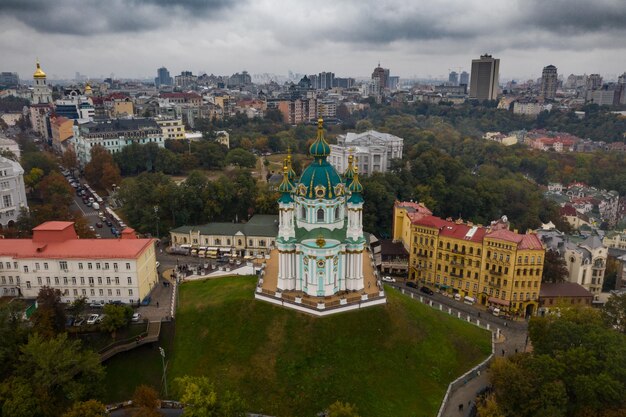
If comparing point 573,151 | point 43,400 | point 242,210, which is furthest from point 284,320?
point 573,151

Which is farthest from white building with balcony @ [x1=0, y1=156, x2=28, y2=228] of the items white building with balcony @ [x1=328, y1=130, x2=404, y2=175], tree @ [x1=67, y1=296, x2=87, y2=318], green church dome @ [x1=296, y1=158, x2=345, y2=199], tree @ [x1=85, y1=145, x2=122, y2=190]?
white building with balcony @ [x1=328, y1=130, x2=404, y2=175]

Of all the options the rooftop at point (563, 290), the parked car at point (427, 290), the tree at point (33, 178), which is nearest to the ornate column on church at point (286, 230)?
the parked car at point (427, 290)

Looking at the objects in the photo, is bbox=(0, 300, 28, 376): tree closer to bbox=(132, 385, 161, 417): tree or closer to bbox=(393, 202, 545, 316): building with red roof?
bbox=(132, 385, 161, 417): tree

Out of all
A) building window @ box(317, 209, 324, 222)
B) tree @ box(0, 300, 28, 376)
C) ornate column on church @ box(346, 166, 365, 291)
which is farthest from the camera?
ornate column on church @ box(346, 166, 365, 291)

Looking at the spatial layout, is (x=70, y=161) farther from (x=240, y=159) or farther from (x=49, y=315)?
(x=49, y=315)

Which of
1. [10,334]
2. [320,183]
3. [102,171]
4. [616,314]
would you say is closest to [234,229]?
[320,183]

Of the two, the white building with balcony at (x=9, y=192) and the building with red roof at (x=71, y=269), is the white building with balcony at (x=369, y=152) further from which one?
the building with red roof at (x=71, y=269)
